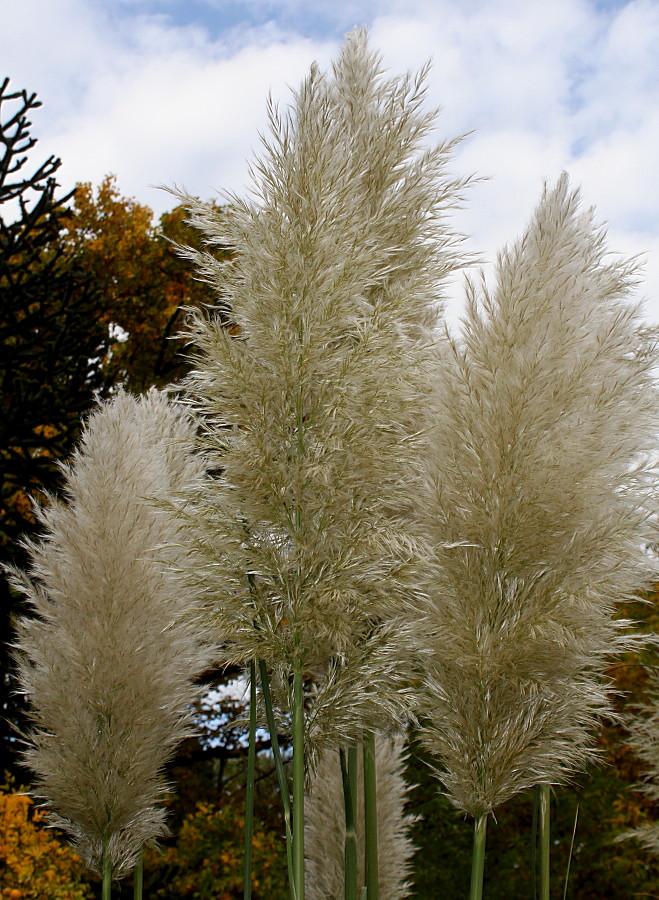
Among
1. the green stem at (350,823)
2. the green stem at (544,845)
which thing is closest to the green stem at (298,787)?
the green stem at (350,823)

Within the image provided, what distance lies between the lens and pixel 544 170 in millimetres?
2680

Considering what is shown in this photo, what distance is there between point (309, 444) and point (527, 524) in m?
0.59

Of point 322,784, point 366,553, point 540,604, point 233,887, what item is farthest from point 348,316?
point 233,887

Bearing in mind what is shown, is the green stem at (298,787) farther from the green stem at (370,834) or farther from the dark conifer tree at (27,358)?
the dark conifer tree at (27,358)

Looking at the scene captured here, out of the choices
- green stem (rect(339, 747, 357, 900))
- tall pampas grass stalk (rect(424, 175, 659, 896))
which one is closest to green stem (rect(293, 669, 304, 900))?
tall pampas grass stalk (rect(424, 175, 659, 896))

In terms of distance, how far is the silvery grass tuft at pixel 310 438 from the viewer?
2.11 metres

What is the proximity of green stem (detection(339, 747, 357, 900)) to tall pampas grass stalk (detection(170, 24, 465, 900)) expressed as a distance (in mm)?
377

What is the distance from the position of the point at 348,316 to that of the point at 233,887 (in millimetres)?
7636

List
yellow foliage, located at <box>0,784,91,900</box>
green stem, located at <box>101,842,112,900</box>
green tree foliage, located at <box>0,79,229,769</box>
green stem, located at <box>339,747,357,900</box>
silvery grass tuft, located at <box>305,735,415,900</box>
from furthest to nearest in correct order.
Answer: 1. green tree foliage, located at <box>0,79,229,769</box>
2. yellow foliage, located at <box>0,784,91,900</box>
3. silvery grass tuft, located at <box>305,735,415,900</box>
4. green stem, located at <box>101,842,112,900</box>
5. green stem, located at <box>339,747,357,900</box>

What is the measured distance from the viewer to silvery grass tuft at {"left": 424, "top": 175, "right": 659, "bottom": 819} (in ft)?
7.08

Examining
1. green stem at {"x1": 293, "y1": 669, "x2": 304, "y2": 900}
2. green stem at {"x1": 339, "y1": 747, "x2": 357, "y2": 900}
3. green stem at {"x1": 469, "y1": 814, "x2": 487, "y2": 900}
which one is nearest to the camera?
green stem at {"x1": 293, "y1": 669, "x2": 304, "y2": 900}

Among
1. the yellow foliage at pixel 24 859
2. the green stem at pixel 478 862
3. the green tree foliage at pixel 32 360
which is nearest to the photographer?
the green stem at pixel 478 862

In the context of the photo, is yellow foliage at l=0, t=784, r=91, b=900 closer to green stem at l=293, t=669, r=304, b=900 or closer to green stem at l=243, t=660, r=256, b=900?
green stem at l=243, t=660, r=256, b=900

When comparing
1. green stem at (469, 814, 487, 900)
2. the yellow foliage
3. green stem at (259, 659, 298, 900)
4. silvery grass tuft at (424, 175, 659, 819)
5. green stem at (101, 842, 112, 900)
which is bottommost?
the yellow foliage
